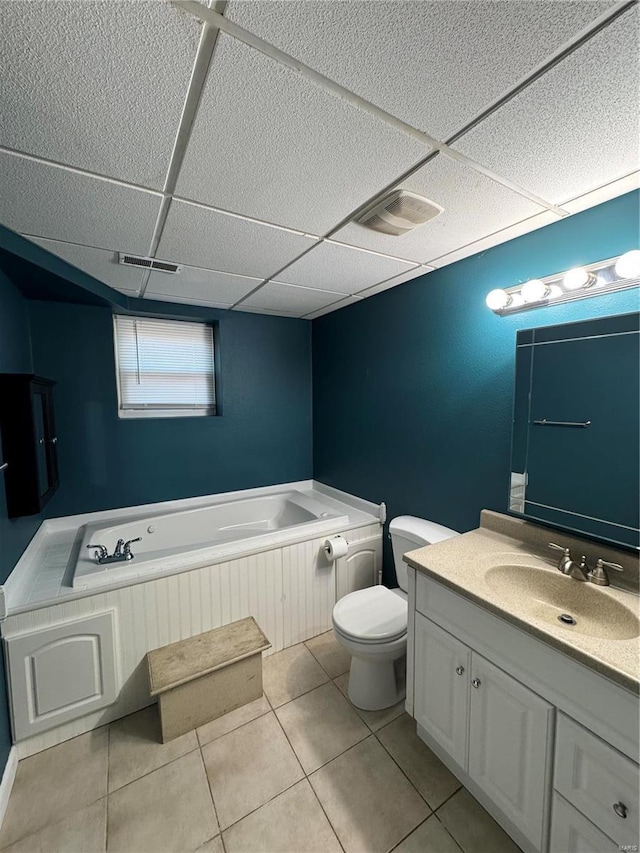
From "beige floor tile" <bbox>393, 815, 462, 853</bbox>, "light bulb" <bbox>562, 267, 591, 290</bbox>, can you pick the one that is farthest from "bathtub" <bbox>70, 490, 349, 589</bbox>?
"light bulb" <bbox>562, 267, 591, 290</bbox>

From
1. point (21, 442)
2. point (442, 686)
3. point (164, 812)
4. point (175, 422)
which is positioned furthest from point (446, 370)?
point (164, 812)

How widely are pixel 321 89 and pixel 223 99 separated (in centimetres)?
23

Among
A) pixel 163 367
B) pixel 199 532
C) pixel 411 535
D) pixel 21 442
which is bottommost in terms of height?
pixel 199 532

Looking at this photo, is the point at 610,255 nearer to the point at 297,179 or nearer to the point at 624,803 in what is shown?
the point at 297,179

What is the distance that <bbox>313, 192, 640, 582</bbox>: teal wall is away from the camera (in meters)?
1.41

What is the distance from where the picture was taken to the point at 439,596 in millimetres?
1325

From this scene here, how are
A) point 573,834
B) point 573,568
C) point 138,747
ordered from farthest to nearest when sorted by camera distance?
point 138,747 → point 573,568 → point 573,834

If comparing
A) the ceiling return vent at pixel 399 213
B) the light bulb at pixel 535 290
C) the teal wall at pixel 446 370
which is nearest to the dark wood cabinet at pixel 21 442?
the ceiling return vent at pixel 399 213

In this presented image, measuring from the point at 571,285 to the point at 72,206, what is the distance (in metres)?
1.88

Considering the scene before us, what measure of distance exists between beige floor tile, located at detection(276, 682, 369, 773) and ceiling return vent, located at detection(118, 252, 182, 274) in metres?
2.36

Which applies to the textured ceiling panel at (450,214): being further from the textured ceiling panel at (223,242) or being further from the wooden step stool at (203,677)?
the wooden step stool at (203,677)

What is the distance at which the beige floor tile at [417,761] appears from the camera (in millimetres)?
1344

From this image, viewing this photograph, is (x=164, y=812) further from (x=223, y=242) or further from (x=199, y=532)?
(x=223, y=242)

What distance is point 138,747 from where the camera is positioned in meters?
1.54
